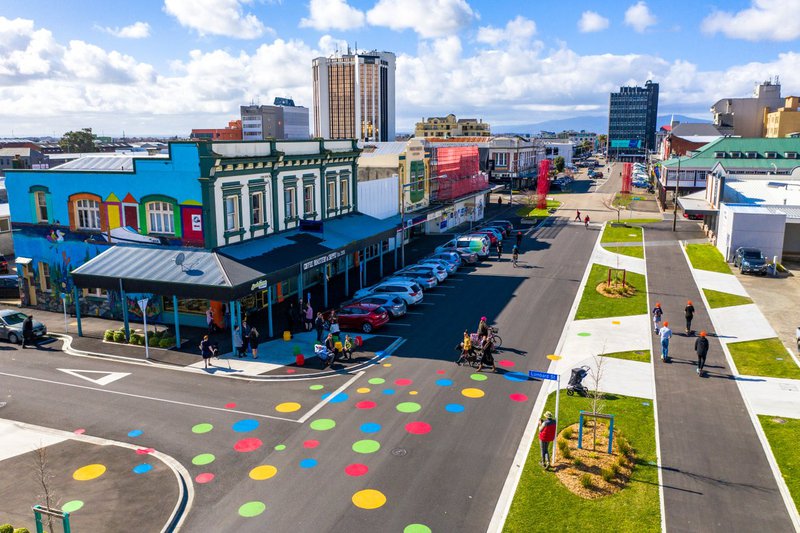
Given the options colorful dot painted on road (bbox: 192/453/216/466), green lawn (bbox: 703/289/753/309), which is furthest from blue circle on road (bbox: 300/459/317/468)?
green lawn (bbox: 703/289/753/309)

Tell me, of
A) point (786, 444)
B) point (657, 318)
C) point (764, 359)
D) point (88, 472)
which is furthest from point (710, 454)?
point (88, 472)

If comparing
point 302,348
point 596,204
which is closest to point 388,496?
point 302,348

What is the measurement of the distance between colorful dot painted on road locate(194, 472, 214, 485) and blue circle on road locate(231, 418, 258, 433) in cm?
259

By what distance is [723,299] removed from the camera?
3512cm

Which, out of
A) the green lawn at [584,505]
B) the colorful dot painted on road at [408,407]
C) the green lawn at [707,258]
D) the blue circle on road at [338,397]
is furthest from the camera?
the green lawn at [707,258]

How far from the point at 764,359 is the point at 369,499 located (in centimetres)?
1869

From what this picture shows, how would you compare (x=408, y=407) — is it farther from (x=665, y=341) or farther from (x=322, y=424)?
(x=665, y=341)

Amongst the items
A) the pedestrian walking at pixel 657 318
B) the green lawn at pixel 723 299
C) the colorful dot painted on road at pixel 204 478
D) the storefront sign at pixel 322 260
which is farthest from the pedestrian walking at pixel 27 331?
the green lawn at pixel 723 299

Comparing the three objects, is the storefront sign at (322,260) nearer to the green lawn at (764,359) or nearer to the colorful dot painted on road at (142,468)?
the colorful dot painted on road at (142,468)

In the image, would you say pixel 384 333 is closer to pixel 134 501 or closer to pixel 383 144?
pixel 134 501

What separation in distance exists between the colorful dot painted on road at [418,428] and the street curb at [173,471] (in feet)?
21.5

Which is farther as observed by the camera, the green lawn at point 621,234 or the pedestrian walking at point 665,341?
the green lawn at point 621,234

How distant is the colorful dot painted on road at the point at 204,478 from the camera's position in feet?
52.7

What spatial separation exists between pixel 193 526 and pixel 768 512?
44.1ft
